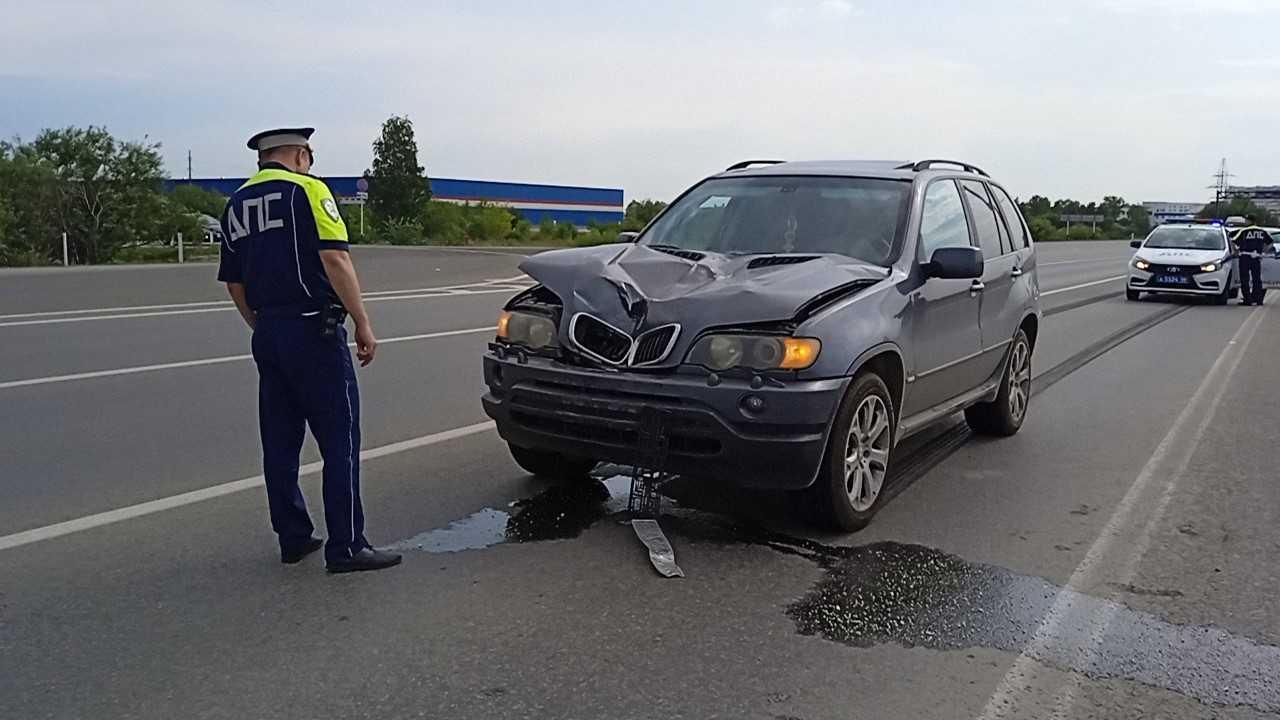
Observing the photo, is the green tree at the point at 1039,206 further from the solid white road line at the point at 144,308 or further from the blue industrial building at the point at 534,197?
the solid white road line at the point at 144,308

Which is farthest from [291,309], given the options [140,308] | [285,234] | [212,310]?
[140,308]

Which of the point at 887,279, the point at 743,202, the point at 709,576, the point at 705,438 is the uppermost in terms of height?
the point at 743,202

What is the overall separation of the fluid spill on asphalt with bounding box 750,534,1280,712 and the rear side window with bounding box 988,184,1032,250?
3.55 meters

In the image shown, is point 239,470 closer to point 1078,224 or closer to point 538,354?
point 538,354

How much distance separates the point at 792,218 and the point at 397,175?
58.8 m

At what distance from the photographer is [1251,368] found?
12070 mm

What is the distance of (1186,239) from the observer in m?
23.0

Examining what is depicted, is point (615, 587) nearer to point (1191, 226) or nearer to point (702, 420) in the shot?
point (702, 420)

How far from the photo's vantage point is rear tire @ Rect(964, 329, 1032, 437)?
7.61 m

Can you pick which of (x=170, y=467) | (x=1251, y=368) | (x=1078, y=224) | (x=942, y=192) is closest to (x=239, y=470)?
(x=170, y=467)

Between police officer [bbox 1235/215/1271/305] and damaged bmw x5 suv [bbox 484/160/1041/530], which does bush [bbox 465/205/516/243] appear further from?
damaged bmw x5 suv [bbox 484/160/1041/530]

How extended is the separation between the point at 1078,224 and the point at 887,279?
113 metres

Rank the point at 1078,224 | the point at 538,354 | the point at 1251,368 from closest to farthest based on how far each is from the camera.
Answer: the point at 538,354 → the point at 1251,368 → the point at 1078,224

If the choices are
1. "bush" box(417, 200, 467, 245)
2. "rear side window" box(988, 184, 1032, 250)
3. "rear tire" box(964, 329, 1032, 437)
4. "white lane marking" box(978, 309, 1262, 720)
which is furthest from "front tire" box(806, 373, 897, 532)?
"bush" box(417, 200, 467, 245)
